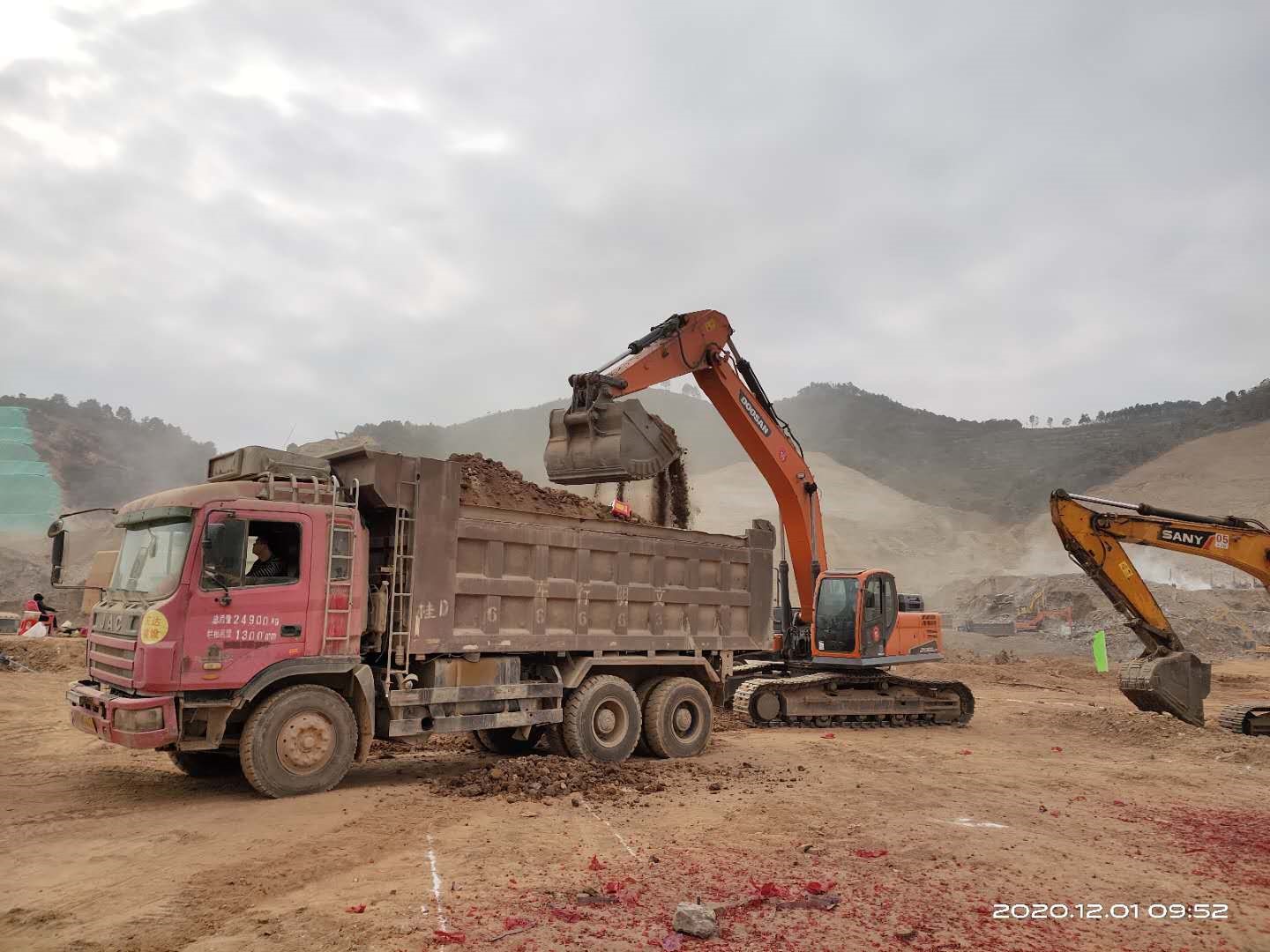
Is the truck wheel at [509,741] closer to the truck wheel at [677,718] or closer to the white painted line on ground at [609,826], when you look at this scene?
the truck wheel at [677,718]

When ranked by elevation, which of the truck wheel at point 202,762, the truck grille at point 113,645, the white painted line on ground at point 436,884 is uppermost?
the truck grille at point 113,645

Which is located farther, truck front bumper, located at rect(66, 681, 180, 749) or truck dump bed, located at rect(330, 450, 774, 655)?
truck dump bed, located at rect(330, 450, 774, 655)

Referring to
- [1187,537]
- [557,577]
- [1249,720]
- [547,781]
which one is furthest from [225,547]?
[1249,720]

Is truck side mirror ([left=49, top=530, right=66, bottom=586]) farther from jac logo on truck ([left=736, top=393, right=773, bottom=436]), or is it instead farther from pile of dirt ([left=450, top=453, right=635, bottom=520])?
jac logo on truck ([left=736, top=393, right=773, bottom=436])

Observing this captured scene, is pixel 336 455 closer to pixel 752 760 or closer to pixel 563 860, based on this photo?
pixel 563 860

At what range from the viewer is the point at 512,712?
9.35 meters

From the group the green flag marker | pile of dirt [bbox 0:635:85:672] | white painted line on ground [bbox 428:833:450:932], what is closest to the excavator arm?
white painted line on ground [bbox 428:833:450:932]

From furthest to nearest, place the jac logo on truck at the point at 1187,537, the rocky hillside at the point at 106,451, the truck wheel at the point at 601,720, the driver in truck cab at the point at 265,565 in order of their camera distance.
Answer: the rocky hillside at the point at 106,451
the jac logo on truck at the point at 1187,537
the truck wheel at the point at 601,720
the driver in truck cab at the point at 265,565

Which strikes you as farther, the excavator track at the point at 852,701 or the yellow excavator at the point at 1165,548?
the excavator track at the point at 852,701

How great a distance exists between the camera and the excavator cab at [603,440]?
1060 centimetres

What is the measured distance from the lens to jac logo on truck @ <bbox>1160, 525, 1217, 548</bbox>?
1382cm

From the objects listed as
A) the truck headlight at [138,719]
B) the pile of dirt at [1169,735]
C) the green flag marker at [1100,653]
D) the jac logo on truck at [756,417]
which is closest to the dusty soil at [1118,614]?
the green flag marker at [1100,653]

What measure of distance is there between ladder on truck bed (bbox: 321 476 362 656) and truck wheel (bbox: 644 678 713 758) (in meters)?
3.75

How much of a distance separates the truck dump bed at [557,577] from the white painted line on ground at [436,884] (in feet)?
7.99
